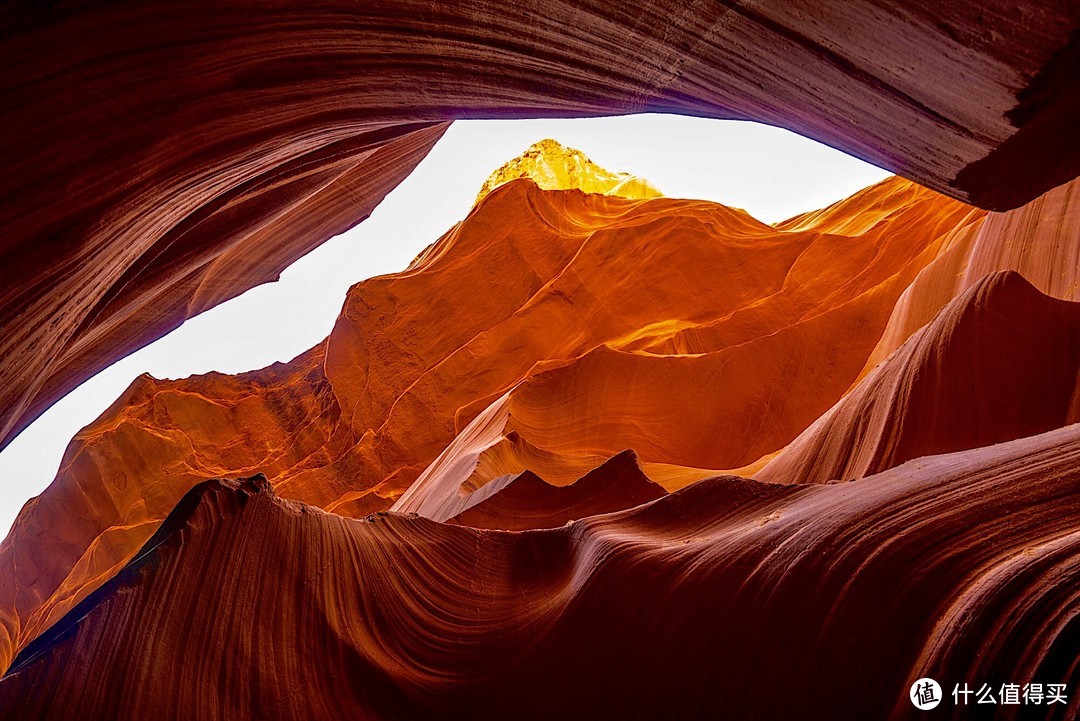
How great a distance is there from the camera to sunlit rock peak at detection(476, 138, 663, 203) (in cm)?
2322

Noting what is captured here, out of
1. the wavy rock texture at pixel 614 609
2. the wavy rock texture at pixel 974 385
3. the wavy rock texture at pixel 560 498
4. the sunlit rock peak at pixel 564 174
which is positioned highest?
the sunlit rock peak at pixel 564 174

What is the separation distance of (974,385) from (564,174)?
67.1ft

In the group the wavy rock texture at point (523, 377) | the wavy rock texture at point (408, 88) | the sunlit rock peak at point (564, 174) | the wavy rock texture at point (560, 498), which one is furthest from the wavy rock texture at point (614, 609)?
the sunlit rock peak at point (564, 174)

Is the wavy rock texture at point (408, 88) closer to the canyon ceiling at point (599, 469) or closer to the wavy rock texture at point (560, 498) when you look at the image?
the canyon ceiling at point (599, 469)

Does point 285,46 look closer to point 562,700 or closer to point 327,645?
point 327,645

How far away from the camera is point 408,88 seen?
3740mm

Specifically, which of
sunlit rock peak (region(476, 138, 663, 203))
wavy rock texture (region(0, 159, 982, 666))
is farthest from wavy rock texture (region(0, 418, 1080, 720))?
sunlit rock peak (region(476, 138, 663, 203))

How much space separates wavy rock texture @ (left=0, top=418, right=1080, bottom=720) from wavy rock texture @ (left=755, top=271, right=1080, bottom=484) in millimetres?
1619

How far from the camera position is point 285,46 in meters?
2.86

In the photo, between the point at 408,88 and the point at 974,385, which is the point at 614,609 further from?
the point at 974,385

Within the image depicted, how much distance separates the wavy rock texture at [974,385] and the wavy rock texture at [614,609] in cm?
162

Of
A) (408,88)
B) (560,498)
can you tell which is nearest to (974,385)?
(560,498)

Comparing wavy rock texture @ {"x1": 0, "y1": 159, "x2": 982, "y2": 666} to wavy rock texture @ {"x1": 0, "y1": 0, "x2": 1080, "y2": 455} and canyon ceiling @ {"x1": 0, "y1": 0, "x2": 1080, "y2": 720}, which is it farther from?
wavy rock texture @ {"x1": 0, "y1": 0, "x2": 1080, "y2": 455}

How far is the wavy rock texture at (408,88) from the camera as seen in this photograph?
7.40 feet
